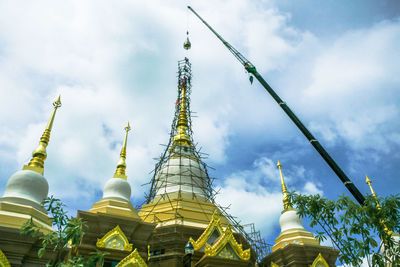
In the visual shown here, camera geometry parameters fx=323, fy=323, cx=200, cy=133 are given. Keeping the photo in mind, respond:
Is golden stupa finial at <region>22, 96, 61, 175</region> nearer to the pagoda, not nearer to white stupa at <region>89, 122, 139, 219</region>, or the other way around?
white stupa at <region>89, 122, 139, 219</region>

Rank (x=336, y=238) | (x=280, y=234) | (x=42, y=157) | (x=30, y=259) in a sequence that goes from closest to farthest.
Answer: (x=336, y=238) < (x=30, y=259) < (x=42, y=157) < (x=280, y=234)

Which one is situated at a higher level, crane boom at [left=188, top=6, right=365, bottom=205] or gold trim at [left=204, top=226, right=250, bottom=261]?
crane boom at [left=188, top=6, right=365, bottom=205]

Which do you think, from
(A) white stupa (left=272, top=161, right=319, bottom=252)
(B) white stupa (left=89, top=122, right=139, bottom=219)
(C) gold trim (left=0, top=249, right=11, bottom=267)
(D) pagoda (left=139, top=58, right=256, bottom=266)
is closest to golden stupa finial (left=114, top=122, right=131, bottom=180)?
(B) white stupa (left=89, top=122, right=139, bottom=219)

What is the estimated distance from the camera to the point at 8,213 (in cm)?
1320

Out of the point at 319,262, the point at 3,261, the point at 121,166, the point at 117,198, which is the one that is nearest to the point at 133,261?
the point at 117,198

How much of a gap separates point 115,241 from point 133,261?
1.28 meters

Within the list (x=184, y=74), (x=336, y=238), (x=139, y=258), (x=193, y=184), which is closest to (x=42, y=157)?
(x=139, y=258)

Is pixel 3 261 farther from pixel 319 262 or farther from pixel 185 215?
pixel 319 262

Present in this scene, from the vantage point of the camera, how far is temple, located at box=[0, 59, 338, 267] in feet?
44.3

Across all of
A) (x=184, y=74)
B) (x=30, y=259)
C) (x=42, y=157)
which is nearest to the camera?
(x=30, y=259)

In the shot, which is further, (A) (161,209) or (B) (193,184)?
(B) (193,184)

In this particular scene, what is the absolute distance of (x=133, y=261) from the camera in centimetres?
1378

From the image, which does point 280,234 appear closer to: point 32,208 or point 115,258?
point 115,258

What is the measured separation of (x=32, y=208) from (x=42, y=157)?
3.60 metres
